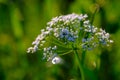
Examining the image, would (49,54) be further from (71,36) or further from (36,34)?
(36,34)

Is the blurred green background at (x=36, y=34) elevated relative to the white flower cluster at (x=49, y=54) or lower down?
elevated

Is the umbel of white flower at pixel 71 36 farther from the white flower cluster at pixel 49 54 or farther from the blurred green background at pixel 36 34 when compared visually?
the blurred green background at pixel 36 34

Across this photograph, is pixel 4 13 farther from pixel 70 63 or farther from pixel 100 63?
pixel 100 63

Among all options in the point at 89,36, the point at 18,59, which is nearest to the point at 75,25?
the point at 89,36

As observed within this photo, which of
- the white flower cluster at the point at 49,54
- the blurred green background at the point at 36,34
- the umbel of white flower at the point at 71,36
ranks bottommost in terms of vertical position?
the white flower cluster at the point at 49,54

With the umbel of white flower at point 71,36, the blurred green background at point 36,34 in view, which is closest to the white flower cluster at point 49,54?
the umbel of white flower at point 71,36

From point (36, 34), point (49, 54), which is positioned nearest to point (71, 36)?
point (49, 54)

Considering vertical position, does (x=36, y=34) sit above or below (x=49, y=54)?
above
